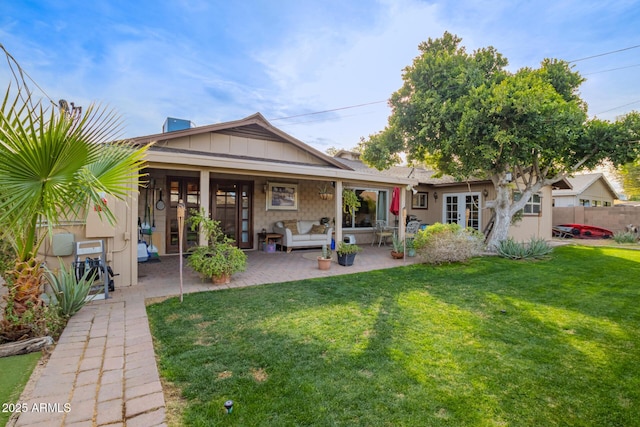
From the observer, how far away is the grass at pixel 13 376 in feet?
7.06

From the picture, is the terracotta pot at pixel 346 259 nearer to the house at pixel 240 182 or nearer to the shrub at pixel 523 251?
the house at pixel 240 182

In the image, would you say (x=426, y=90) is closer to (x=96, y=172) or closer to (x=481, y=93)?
(x=481, y=93)

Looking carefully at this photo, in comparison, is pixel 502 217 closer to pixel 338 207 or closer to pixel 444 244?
pixel 444 244

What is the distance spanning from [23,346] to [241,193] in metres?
7.39

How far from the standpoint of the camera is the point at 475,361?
113 inches

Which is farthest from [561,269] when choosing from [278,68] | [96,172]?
[278,68]

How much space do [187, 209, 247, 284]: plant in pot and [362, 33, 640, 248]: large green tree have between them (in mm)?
6930

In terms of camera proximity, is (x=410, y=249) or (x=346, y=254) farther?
(x=410, y=249)

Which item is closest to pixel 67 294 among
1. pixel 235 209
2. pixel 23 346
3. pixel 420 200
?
pixel 23 346

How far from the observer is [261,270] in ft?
22.5

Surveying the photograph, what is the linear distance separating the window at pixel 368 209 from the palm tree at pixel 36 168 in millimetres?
9581

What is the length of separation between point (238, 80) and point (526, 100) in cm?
1050

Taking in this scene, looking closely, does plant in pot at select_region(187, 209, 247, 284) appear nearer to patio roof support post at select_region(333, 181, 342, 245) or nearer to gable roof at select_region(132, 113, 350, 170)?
patio roof support post at select_region(333, 181, 342, 245)

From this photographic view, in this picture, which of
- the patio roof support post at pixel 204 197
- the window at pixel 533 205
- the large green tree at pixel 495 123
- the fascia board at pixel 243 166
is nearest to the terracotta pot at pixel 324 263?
the fascia board at pixel 243 166
